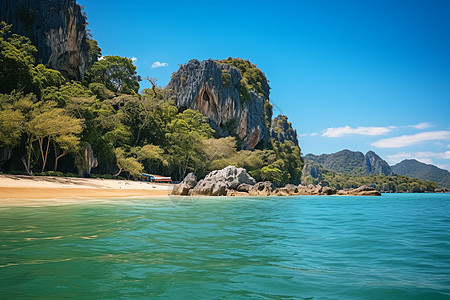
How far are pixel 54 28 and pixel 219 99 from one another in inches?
979

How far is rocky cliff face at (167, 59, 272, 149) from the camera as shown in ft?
150

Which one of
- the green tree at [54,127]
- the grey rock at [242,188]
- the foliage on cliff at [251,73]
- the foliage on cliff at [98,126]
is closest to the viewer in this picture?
the green tree at [54,127]

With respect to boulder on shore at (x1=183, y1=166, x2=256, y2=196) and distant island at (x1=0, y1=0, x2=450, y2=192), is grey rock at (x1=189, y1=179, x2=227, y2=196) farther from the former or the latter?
distant island at (x1=0, y1=0, x2=450, y2=192)

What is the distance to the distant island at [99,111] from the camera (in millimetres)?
20344

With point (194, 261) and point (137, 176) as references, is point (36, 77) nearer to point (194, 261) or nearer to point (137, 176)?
point (137, 176)

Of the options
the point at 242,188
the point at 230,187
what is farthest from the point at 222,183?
the point at 242,188

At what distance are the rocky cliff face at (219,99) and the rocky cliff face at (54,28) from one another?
55.9ft

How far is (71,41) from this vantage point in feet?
98.1

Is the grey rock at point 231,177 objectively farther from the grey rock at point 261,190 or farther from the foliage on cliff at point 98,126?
the foliage on cliff at point 98,126

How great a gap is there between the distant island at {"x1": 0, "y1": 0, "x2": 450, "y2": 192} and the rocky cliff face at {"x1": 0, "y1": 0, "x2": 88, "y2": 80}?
0.09m

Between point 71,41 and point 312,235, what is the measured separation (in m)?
32.1

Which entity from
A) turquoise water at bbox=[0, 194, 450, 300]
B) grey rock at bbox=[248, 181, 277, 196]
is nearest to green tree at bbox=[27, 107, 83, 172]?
turquoise water at bbox=[0, 194, 450, 300]

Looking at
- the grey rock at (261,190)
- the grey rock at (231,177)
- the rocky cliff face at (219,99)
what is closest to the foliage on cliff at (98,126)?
the rocky cliff face at (219,99)

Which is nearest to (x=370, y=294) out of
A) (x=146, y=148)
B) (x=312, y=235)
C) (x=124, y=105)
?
(x=312, y=235)
